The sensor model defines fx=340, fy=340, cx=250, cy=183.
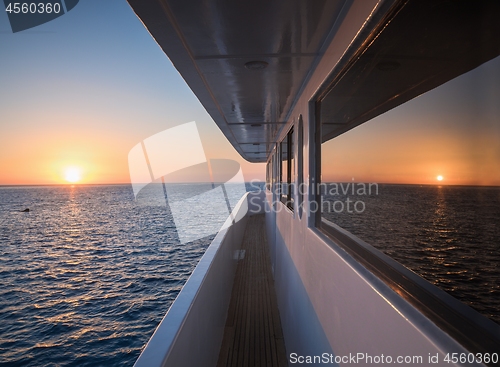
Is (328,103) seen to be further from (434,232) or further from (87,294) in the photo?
(434,232)

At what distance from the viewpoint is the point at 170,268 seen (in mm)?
18344

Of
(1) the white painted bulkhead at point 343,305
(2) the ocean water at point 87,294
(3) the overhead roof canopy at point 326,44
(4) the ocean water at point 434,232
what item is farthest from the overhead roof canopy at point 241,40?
(2) the ocean water at point 87,294

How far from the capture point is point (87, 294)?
16.0 m

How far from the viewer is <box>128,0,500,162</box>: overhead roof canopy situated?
3.76 feet

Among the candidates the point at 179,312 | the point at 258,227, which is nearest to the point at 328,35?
the point at 179,312

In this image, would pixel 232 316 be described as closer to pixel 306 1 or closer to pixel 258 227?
pixel 306 1

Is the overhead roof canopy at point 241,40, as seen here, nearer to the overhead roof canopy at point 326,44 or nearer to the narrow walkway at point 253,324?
the overhead roof canopy at point 326,44

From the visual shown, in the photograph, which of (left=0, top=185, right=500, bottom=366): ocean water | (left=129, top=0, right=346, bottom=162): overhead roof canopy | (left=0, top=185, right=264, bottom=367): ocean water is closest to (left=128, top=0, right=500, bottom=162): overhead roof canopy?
(left=129, top=0, right=346, bottom=162): overhead roof canopy

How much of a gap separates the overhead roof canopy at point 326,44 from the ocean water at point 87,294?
385 inches

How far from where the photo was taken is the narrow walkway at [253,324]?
3.04m

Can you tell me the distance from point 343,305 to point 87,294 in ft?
57.0

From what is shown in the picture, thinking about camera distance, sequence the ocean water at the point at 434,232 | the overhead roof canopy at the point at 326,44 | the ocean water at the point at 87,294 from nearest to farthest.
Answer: the overhead roof canopy at the point at 326,44 < the ocean water at the point at 87,294 < the ocean water at the point at 434,232

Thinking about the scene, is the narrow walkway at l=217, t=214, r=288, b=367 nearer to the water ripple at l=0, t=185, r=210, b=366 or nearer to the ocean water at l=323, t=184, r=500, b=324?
the ocean water at l=323, t=184, r=500, b=324

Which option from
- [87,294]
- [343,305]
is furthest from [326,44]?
[87,294]
